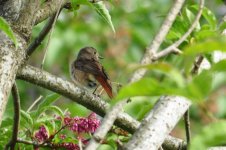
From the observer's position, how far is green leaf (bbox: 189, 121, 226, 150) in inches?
58.9

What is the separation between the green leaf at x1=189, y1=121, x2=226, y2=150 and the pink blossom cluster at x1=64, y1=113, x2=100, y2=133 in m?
1.56

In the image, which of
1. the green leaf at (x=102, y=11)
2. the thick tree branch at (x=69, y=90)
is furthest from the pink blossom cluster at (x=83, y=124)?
the green leaf at (x=102, y=11)

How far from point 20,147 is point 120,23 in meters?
5.31

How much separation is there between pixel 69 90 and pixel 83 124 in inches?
15.5

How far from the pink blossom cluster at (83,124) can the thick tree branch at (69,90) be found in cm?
25

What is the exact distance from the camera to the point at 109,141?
3.03m

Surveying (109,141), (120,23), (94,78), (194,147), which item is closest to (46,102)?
(109,141)

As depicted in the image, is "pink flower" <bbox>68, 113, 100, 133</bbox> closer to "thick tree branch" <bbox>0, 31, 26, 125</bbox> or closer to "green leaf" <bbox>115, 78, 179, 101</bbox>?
"thick tree branch" <bbox>0, 31, 26, 125</bbox>

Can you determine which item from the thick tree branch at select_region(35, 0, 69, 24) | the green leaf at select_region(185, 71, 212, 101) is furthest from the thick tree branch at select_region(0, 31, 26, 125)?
the green leaf at select_region(185, 71, 212, 101)

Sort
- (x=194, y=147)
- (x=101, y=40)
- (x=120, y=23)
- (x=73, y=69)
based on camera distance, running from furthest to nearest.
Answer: (x=101, y=40), (x=120, y=23), (x=73, y=69), (x=194, y=147)

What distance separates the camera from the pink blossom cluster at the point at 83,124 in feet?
10.1

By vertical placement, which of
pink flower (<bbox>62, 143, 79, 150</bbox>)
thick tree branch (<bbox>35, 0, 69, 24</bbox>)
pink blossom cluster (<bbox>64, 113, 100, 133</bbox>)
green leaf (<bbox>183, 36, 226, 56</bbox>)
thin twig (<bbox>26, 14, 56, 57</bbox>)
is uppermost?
thick tree branch (<bbox>35, 0, 69, 24</bbox>)

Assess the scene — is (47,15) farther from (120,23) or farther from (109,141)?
(120,23)

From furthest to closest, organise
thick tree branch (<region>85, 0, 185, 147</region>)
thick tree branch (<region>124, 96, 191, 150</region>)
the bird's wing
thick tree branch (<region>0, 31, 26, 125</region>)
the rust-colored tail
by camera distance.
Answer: the bird's wing → the rust-colored tail → thick tree branch (<region>0, 31, 26, 125</region>) → thick tree branch (<region>124, 96, 191, 150</region>) → thick tree branch (<region>85, 0, 185, 147</region>)
